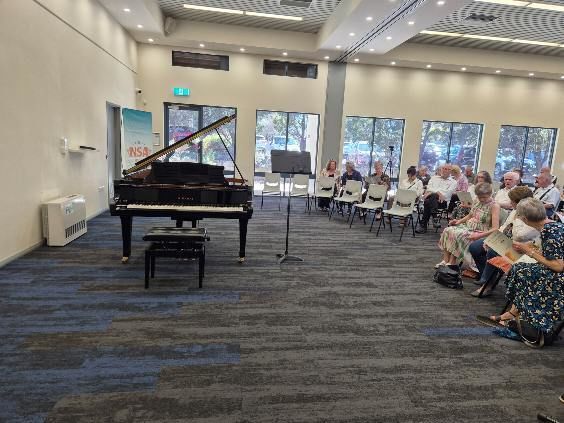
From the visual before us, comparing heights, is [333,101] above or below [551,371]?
above

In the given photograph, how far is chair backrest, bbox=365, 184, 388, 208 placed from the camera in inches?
297

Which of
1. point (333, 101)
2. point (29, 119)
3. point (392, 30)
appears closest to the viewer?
point (29, 119)

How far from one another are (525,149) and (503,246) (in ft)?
35.6

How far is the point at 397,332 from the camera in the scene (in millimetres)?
3242

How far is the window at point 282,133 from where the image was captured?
37.0 ft

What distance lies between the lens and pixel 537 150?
1245 cm

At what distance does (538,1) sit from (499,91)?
527cm

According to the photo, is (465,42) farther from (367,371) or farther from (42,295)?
(42,295)

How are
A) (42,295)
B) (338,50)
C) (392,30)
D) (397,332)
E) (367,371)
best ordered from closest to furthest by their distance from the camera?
1. (367,371)
2. (397,332)
3. (42,295)
4. (392,30)
5. (338,50)

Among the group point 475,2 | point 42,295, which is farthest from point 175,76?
point 42,295

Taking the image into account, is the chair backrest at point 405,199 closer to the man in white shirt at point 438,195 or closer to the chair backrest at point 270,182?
the man in white shirt at point 438,195

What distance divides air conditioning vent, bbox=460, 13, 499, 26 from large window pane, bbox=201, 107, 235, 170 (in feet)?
20.7

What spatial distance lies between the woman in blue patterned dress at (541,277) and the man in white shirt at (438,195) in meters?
4.42

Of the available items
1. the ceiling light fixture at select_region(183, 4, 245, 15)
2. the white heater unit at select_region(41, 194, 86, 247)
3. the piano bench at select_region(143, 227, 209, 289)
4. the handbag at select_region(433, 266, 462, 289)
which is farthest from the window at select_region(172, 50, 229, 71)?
the handbag at select_region(433, 266, 462, 289)
